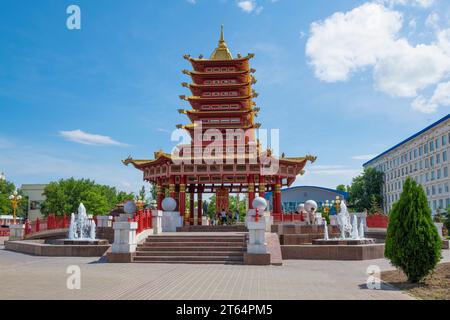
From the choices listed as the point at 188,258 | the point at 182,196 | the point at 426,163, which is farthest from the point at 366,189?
the point at 188,258

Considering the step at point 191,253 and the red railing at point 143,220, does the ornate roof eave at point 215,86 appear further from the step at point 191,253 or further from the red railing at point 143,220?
the step at point 191,253

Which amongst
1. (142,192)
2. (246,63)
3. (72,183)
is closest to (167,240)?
(246,63)

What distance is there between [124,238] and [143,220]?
2.57 meters

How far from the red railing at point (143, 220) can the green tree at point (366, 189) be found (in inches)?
2501

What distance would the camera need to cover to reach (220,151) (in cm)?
2848

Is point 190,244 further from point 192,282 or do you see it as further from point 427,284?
point 427,284

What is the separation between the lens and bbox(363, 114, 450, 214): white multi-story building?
180 feet

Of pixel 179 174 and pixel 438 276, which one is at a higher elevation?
pixel 179 174

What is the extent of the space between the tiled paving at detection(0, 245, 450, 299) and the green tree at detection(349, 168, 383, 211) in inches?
2581

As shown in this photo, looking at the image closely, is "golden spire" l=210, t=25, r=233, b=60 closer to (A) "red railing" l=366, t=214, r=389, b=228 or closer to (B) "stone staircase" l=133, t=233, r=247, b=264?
(A) "red railing" l=366, t=214, r=389, b=228

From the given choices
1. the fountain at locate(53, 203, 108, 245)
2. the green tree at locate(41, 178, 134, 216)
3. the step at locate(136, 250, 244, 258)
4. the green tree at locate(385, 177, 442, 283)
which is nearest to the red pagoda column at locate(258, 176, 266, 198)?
the fountain at locate(53, 203, 108, 245)

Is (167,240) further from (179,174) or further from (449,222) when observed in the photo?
(449,222)

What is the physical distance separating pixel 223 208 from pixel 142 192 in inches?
1772
